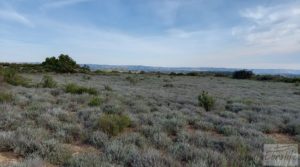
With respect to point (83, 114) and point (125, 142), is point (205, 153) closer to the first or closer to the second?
point (125, 142)

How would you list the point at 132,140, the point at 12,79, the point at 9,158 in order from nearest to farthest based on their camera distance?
1. the point at 9,158
2. the point at 132,140
3. the point at 12,79

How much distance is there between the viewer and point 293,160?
4.14m

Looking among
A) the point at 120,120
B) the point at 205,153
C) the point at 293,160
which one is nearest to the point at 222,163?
the point at 205,153

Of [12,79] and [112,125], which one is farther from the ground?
[12,79]

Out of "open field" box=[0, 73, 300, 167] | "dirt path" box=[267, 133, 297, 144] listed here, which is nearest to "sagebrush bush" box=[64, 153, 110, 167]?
"open field" box=[0, 73, 300, 167]

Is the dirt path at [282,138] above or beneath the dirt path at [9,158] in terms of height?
beneath

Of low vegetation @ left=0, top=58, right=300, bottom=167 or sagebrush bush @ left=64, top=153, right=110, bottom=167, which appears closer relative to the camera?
sagebrush bush @ left=64, top=153, right=110, bottom=167

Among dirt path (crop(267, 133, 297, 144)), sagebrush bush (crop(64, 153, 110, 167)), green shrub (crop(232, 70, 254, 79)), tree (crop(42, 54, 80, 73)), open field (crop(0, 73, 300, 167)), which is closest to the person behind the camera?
sagebrush bush (crop(64, 153, 110, 167))

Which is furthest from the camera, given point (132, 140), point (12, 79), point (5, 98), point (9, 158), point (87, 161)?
point (12, 79)

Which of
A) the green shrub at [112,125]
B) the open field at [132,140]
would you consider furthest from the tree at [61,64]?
the green shrub at [112,125]

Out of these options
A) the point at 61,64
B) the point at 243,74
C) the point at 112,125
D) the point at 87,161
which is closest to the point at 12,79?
the point at 112,125

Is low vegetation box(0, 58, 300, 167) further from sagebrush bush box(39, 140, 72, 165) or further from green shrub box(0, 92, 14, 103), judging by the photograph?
green shrub box(0, 92, 14, 103)

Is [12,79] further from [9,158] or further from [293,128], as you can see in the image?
[293,128]

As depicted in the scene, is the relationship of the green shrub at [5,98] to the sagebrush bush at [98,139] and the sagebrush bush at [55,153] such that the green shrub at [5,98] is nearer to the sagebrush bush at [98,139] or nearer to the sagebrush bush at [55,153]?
the sagebrush bush at [98,139]
